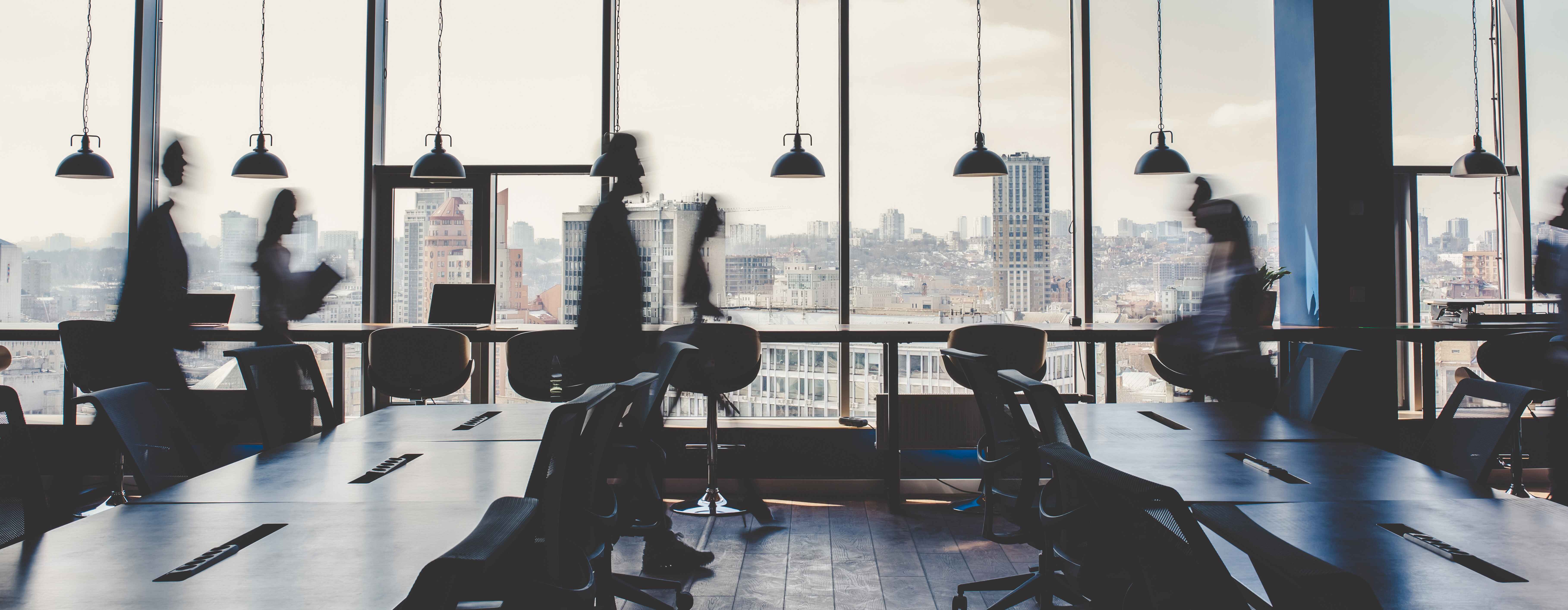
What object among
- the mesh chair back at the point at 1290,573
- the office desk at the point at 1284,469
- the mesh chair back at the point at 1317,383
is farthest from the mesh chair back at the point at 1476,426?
the mesh chair back at the point at 1290,573

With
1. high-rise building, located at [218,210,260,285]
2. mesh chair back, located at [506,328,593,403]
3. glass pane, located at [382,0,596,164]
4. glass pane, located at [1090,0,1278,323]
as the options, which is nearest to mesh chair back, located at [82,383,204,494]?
mesh chair back, located at [506,328,593,403]

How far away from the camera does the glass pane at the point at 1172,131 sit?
5.91 meters

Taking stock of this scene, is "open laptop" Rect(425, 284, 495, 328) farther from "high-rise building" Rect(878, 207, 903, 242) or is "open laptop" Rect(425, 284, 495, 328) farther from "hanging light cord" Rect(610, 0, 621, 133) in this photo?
"high-rise building" Rect(878, 207, 903, 242)

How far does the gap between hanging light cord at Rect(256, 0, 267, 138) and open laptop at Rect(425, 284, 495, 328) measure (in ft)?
7.07

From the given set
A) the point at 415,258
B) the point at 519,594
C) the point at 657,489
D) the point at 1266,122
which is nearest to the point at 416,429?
the point at 657,489

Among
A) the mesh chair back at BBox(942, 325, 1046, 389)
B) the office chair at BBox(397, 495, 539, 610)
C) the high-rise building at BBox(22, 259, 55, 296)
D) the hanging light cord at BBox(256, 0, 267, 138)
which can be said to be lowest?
the office chair at BBox(397, 495, 539, 610)

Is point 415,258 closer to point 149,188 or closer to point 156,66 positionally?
point 149,188

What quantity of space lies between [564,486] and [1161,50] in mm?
5872

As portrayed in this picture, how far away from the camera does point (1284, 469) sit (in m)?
2.24

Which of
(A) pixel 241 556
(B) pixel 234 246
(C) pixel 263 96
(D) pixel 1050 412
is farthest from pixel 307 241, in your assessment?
(D) pixel 1050 412

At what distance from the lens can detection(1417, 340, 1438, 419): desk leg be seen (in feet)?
17.7

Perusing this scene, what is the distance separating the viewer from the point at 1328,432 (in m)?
2.76

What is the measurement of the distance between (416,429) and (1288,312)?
218 inches

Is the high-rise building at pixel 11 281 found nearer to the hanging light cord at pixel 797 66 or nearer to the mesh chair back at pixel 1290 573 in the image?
the hanging light cord at pixel 797 66
